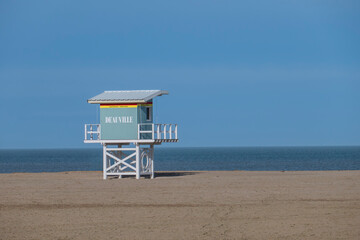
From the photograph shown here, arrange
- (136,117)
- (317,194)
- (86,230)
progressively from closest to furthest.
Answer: (86,230) < (317,194) < (136,117)

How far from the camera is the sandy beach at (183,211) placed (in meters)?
15.9

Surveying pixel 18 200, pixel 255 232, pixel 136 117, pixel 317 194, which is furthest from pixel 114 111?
pixel 255 232

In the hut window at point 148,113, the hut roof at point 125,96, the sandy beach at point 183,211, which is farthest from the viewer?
the hut window at point 148,113

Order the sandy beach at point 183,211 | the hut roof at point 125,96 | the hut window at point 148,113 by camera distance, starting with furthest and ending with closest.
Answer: the hut window at point 148,113 < the hut roof at point 125,96 < the sandy beach at point 183,211

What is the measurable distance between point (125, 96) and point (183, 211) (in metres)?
14.2

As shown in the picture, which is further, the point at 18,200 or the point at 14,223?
the point at 18,200

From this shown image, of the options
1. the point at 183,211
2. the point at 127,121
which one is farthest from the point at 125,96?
the point at 183,211

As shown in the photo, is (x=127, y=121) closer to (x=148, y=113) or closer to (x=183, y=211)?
(x=148, y=113)

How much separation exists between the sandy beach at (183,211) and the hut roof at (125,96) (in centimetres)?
548

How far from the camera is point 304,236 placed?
15281 millimetres

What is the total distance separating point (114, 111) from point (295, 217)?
1604 cm

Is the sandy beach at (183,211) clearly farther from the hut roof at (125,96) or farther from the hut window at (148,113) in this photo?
the hut window at (148,113)

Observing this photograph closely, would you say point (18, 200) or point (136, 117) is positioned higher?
point (136, 117)

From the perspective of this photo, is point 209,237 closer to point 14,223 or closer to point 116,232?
point 116,232
